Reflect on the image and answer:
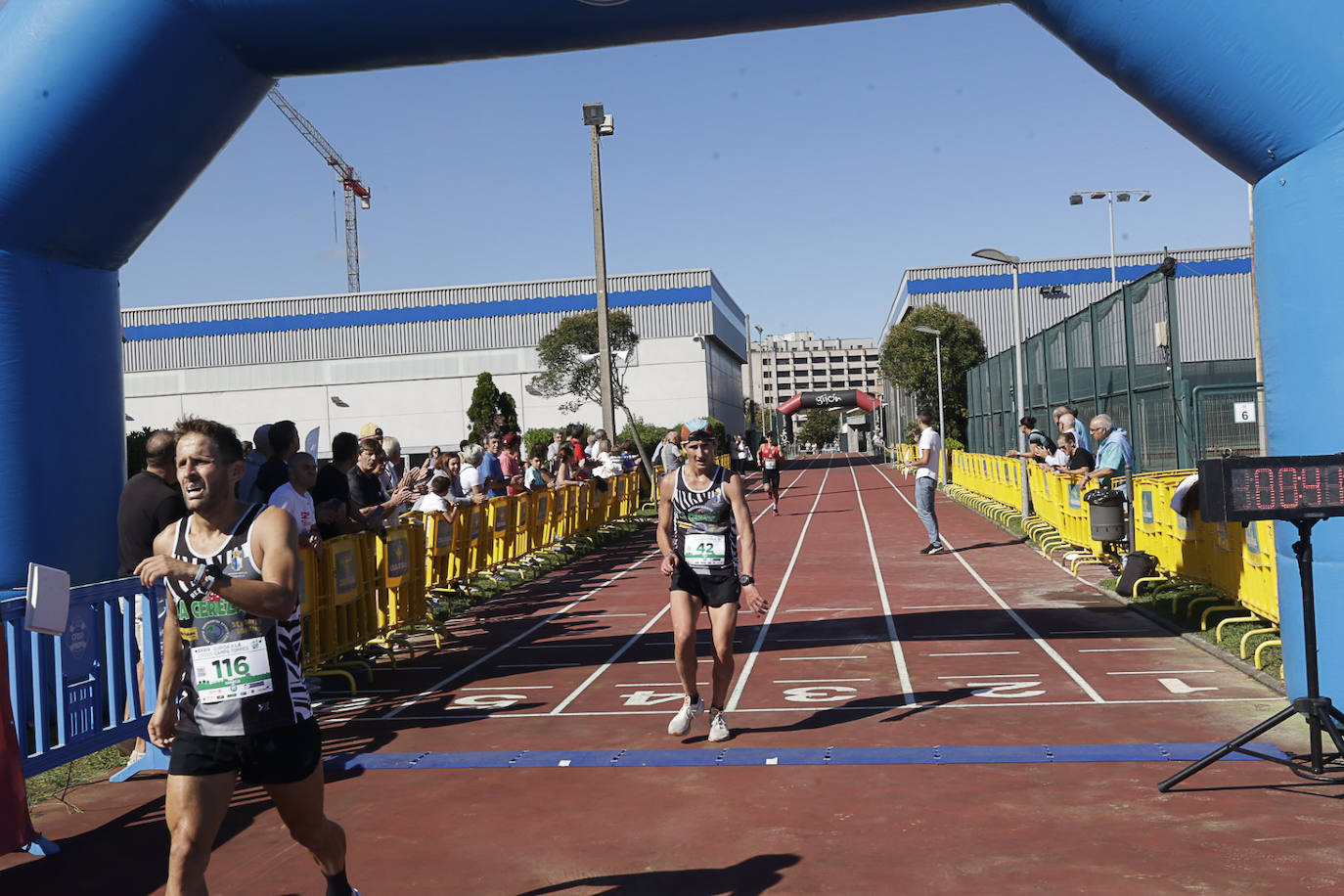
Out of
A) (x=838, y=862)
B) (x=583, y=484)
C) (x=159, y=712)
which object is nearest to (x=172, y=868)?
(x=159, y=712)

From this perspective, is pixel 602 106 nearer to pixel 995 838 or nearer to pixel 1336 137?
pixel 1336 137

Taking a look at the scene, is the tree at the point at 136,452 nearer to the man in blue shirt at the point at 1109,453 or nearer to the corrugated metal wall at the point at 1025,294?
the man in blue shirt at the point at 1109,453

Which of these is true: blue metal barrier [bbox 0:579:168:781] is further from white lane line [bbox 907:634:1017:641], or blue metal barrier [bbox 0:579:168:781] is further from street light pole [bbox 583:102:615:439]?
street light pole [bbox 583:102:615:439]

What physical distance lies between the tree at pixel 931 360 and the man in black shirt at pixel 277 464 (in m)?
44.0

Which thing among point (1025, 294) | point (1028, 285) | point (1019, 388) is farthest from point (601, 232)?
point (1028, 285)

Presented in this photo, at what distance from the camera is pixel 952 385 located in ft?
172

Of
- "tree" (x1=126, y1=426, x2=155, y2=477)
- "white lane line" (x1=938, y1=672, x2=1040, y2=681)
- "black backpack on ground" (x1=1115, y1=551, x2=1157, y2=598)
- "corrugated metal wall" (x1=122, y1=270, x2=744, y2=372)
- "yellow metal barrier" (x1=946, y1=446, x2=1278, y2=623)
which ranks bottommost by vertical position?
"white lane line" (x1=938, y1=672, x2=1040, y2=681)

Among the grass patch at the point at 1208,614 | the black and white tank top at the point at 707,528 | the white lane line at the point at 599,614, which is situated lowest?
the white lane line at the point at 599,614

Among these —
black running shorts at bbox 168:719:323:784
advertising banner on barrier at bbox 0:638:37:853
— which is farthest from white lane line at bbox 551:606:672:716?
black running shorts at bbox 168:719:323:784

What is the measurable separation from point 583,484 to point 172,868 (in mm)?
17312

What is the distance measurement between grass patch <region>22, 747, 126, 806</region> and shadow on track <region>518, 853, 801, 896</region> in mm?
3453

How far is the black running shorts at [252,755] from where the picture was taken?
3771mm

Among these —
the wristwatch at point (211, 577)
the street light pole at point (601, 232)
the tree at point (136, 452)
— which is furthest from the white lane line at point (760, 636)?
the tree at point (136, 452)

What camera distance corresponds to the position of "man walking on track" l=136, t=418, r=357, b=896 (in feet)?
12.2
